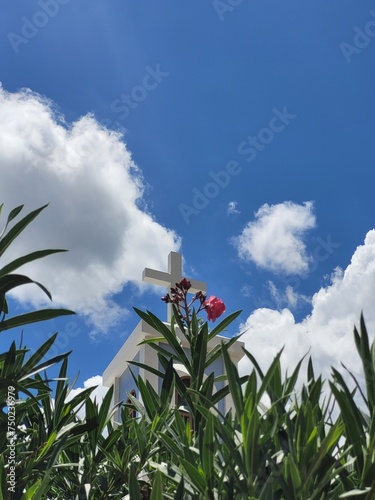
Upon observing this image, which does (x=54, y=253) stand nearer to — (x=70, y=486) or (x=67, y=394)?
(x=67, y=394)

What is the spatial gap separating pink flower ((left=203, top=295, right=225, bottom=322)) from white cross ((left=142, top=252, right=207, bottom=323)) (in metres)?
5.65

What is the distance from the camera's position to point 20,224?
1.45 metres

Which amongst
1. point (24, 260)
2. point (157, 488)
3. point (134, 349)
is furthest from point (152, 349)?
point (157, 488)

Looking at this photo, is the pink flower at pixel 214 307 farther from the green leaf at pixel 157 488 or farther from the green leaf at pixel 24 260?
the green leaf at pixel 157 488

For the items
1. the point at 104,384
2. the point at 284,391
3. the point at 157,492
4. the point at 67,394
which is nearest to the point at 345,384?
the point at 284,391

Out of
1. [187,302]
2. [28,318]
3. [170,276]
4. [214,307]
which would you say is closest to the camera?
[28,318]

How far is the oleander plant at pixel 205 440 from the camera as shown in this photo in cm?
121

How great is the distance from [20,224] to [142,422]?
100cm

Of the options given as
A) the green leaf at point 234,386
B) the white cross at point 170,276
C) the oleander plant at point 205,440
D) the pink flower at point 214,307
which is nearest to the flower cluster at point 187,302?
the pink flower at point 214,307

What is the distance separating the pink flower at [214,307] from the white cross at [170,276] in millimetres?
5646

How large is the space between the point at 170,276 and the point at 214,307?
6.10m

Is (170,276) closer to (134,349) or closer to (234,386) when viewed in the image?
(134,349)

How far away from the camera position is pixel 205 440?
1324 millimetres

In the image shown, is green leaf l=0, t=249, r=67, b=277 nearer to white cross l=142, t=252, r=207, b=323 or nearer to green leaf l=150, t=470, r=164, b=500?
green leaf l=150, t=470, r=164, b=500
